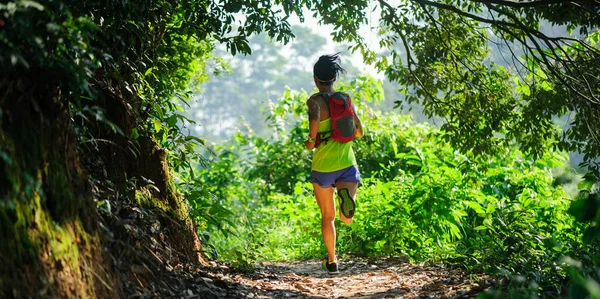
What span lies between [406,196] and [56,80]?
541 centimetres

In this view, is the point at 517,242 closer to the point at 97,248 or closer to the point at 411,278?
the point at 411,278

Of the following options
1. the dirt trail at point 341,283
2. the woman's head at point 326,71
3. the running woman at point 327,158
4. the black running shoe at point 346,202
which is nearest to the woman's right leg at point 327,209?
the running woman at point 327,158

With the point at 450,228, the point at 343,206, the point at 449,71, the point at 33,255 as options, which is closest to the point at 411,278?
the point at 343,206

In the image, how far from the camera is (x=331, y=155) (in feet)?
20.7

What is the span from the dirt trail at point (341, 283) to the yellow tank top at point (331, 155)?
105 centimetres

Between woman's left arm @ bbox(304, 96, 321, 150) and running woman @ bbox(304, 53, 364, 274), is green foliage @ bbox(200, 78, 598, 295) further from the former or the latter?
woman's left arm @ bbox(304, 96, 321, 150)

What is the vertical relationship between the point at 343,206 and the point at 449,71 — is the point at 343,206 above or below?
below

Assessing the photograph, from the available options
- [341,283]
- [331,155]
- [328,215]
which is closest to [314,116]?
[331,155]

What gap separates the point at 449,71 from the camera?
7.39m

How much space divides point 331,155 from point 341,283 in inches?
46.2

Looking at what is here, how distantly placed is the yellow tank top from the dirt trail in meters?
1.05

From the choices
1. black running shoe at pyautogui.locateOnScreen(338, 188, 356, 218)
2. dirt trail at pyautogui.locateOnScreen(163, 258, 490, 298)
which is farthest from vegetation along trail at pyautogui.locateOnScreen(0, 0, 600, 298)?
black running shoe at pyautogui.locateOnScreen(338, 188, 356, 218)

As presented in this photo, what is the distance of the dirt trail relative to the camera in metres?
4.64

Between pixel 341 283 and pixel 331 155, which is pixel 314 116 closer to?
pixel 331 155
